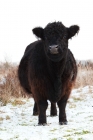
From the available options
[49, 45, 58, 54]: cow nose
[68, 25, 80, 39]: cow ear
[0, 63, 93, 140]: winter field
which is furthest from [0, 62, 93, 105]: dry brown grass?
[49, 45, 58, 54]: cow nose

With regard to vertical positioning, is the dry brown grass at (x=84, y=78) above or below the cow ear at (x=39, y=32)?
below

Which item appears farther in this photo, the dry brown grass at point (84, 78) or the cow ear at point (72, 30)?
the dry brown grass at point (84, 78)

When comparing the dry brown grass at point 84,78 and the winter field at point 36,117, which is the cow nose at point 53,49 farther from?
the dry brown grass at point 84,78

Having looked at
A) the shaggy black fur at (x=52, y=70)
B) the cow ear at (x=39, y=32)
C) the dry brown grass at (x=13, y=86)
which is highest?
A: the cow ear at (x=39, y=32)

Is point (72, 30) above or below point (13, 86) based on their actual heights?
above

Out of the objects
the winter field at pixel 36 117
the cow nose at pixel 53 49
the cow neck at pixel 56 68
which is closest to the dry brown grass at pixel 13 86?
the winter field at pixel 36 117

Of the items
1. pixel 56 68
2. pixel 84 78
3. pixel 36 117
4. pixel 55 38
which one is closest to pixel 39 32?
pixel 55 38

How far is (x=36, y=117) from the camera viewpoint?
32.0 ft

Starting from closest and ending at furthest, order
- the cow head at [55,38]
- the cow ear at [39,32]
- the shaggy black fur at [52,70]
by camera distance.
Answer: the cow head at [55,38], the shaggy black fur at [52,70], the cow ear at [39,32]

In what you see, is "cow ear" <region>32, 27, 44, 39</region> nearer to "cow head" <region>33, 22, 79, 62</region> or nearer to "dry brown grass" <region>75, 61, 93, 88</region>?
"cow head" <region>33, 22, 79, 62</region>

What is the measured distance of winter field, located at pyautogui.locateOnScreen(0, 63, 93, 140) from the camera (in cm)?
641

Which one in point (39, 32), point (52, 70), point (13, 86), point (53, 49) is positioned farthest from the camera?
point (13, 86)

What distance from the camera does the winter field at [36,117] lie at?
641 centimetres

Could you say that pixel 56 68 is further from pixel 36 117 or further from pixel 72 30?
pixel 36 117
